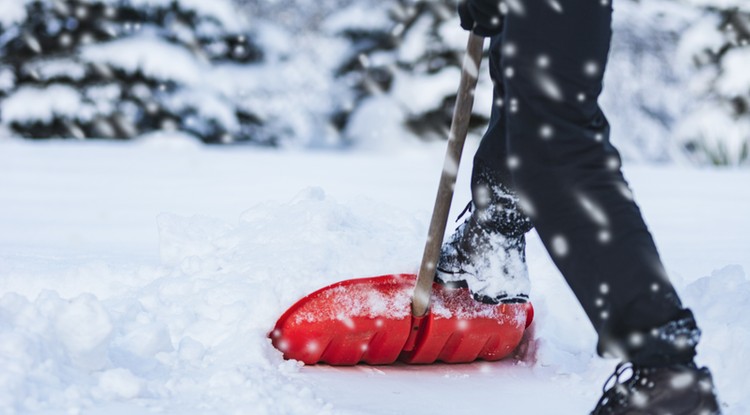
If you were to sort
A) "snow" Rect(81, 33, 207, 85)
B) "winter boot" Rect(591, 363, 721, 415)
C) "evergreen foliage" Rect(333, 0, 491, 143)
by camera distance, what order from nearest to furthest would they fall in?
"winter boot" Rect(591, 363, 721, 415) < "snow" Rect(81, 33, 207, 85) < "evergreen foliage" Rect(333, 0, 491, 143)

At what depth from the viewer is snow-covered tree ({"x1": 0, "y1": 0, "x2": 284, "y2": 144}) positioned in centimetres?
993

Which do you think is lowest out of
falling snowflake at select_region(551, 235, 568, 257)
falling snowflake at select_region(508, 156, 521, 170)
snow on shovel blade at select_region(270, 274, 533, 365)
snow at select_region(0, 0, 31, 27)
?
snow at select_region(0, 0, 31, 27)

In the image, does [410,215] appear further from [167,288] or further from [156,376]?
[156,376]

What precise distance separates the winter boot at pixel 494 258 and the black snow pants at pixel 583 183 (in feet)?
1.57

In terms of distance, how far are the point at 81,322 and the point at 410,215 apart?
1.05 m

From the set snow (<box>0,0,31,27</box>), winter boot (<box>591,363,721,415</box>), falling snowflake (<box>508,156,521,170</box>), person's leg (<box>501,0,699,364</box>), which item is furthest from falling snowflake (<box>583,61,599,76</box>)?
snow (<box>0,0,31,27</box>)

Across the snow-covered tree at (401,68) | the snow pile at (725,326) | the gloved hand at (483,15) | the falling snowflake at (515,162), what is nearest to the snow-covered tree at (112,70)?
Result: the snow-covered tree at (401,68)

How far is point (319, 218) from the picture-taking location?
1.96m

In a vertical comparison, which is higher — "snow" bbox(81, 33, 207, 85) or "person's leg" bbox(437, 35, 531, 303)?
"person's leg" bbox(437, 35, 531, 303)

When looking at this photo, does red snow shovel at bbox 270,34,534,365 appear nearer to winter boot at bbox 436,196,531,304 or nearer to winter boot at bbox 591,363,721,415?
winter boot at bbox 436,196,531,304

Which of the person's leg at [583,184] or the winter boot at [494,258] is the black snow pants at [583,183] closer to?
the person's leg at [583,184]

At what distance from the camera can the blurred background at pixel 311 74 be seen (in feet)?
32.9

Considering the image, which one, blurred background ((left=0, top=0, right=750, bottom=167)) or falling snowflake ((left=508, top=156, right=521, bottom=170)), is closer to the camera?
falling snowflake ((left=508, top=156, right=521, bottom=170))

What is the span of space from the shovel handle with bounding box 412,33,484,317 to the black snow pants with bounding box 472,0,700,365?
270 millimetres
